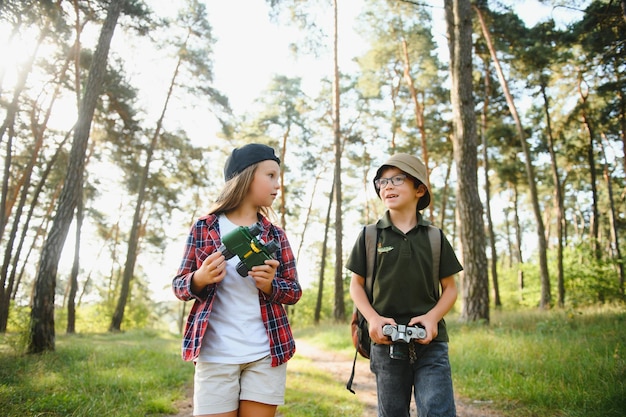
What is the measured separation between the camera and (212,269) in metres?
1.90

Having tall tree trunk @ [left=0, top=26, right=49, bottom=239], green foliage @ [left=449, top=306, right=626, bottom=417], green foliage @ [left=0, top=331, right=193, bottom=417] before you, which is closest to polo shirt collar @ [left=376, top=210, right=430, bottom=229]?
green foliage @ [left=449, top=306, right=626, bottom=417]

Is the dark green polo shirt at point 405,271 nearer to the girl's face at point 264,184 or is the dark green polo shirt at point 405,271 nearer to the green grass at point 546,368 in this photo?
the girl's face at point 264,184

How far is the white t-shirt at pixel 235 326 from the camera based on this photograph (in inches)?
76.4

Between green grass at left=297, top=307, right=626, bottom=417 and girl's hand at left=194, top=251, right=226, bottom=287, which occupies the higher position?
girl's hand at left=194, top=251, right=226, bottom=287

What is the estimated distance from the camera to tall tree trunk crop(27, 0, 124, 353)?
670 centimetres

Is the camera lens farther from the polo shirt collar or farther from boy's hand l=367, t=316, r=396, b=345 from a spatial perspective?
the polo shirt collar

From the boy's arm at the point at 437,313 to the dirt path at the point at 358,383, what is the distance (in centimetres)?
246

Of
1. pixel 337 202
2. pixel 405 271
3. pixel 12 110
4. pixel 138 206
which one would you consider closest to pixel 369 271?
pixel 405 271

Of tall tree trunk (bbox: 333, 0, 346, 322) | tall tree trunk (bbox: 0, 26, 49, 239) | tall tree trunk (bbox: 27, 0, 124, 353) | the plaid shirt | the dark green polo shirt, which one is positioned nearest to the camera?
the plaid shirt

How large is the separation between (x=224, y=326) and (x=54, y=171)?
56.6ft

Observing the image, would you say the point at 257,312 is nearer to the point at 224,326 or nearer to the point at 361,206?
the point at 224,326

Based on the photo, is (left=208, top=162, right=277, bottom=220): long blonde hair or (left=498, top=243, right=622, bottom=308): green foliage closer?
(left=208, top=162, right=277, bottom=220): long blonde hair

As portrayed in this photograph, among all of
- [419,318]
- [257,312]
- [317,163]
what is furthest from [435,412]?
[317,163]

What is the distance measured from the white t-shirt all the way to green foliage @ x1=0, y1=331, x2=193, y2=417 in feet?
7.92
